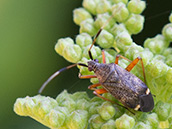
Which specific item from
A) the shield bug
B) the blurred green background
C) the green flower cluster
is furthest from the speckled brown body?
the blurred green background

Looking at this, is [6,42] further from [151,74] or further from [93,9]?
[151,74]

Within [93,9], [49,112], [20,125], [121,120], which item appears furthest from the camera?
[20,125]

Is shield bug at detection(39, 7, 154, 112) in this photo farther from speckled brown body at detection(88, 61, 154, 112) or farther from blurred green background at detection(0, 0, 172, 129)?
blurred green background at detection(0, 0, 172, 129)

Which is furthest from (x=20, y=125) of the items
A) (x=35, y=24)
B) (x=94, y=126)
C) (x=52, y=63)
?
(x=94, y=126)

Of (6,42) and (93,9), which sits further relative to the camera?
(6,42)

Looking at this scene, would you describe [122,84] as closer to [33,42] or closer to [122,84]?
[122,84]

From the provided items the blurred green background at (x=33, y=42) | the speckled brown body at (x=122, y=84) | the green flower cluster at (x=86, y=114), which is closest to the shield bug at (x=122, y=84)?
the speckled brown body at (x=122, y=84)

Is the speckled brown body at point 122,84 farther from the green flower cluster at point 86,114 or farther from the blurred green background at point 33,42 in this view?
the blurred green background at point 33,42
